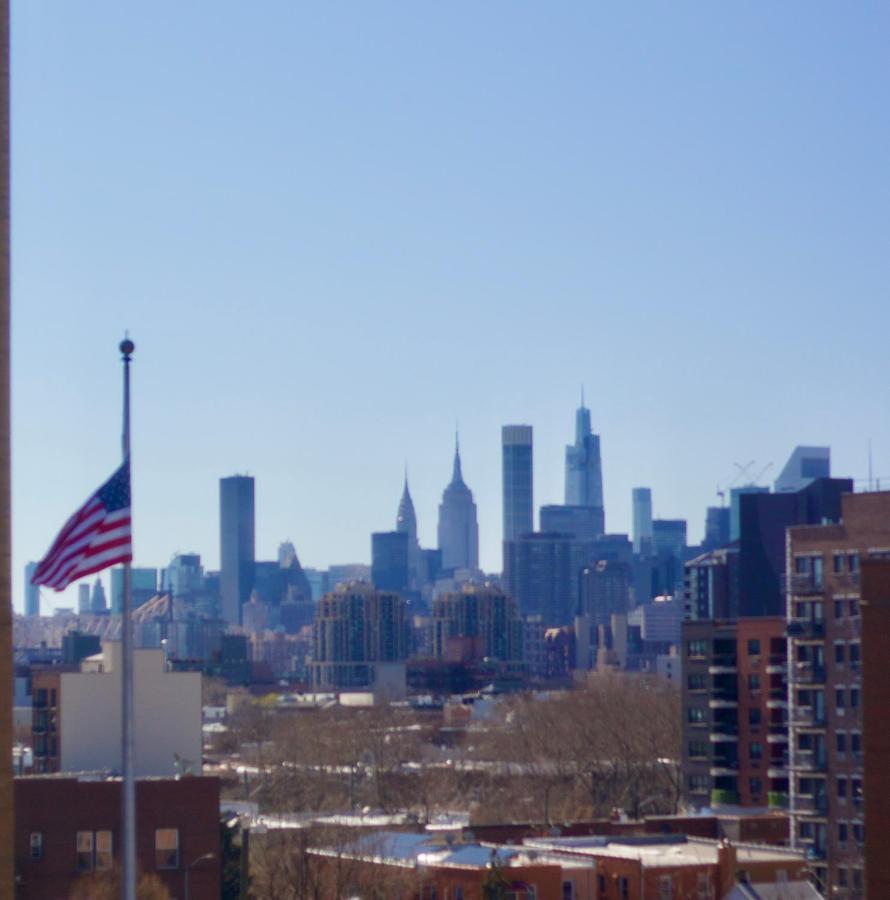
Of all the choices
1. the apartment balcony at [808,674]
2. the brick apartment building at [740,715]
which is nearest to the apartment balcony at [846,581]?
the apartment balcony at [808,674]

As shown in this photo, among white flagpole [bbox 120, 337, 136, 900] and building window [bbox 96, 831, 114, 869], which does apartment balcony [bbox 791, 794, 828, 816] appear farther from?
white flagpole [bbox 120, 337, 136, 900]

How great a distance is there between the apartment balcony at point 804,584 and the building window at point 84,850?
108ft

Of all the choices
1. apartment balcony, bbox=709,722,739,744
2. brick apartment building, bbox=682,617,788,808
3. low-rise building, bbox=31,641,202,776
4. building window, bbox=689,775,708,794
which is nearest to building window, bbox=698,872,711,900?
low-rise building, bbox=31,641,202,776

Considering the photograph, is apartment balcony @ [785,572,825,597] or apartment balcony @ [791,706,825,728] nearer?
apartment balcony @ [791,706,825,728]

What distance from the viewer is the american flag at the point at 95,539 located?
22609mm

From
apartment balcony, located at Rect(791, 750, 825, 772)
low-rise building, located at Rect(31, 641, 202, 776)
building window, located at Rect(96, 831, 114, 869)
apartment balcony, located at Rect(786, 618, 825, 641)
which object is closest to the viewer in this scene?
building window, located at Rect(96, 831, 114, 869)

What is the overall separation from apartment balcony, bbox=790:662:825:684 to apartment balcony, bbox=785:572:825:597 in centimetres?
247

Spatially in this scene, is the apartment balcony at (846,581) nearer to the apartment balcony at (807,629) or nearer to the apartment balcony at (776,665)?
the apartment balcony at (807,629)

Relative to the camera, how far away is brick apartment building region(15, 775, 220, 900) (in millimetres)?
44688

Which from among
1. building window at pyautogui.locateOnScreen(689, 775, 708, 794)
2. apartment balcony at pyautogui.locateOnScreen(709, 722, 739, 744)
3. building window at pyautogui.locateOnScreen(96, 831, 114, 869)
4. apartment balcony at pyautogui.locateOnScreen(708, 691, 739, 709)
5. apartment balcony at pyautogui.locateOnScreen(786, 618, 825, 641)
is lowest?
building window at pyautogui.locateOnScreen(689, 775, 708, 794)

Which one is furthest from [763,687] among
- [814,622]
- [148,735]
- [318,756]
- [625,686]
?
[625,686]

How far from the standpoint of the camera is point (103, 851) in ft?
149

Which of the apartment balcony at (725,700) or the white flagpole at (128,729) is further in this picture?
the apartment balcony at (725,700)

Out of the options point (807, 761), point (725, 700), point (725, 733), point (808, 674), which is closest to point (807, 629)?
point (808, 674)
